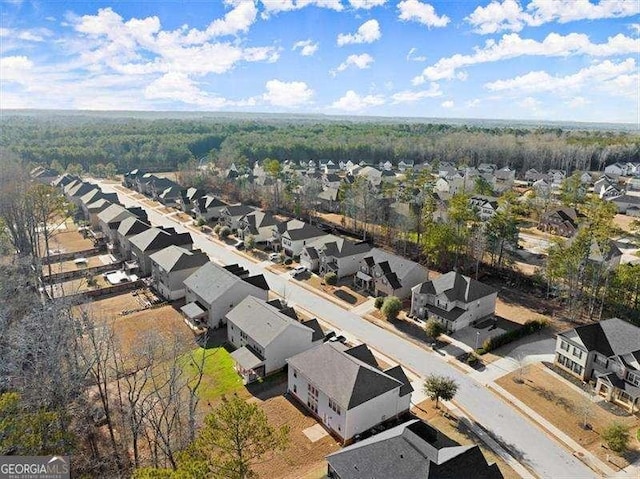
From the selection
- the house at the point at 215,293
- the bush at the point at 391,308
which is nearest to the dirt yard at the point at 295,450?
the house at the point at 215,293

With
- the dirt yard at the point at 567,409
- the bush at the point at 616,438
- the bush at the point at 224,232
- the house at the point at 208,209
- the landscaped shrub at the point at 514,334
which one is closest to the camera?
the bush at the point at 616,438

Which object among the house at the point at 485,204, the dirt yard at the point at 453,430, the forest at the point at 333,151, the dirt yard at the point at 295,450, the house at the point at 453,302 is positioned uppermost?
the forest at the point at 333,151

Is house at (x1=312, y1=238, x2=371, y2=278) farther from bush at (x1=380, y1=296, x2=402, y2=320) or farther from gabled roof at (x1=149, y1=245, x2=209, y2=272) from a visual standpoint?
gabled roof at (x1=149, y1=245, x2=209, y2=272)

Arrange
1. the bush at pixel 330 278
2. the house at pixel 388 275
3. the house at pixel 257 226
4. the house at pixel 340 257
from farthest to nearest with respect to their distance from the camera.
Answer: the house at pixel 257 226 < the house at pixel 340 257 < the bush at pixel 330 278 < the house at pixel 388 275

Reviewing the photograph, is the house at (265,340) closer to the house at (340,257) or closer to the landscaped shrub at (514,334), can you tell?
the landscaped shrub at (514,334)

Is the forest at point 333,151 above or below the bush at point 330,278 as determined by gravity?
above

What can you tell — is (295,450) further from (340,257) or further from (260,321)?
(340,257)

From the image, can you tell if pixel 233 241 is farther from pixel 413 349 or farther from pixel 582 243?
pixel 582 243

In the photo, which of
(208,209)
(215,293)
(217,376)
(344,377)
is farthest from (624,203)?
(217,376)
